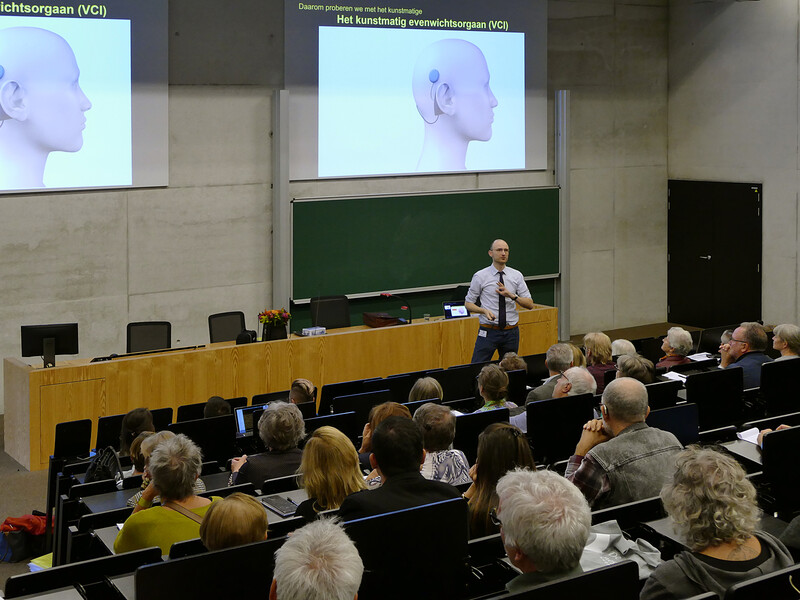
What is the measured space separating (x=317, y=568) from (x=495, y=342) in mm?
7516

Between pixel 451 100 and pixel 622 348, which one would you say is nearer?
pixel 622 348

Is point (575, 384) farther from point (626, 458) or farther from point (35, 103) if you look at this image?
point (35, 103)

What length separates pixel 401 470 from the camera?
3822 millimetres

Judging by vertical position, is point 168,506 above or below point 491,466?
below

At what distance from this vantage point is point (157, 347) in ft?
30.6

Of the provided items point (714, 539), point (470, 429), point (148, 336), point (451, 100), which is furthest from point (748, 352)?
point (451, 100)

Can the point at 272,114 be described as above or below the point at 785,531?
above

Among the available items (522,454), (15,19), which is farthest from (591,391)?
(15,19)

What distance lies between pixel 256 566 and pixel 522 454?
1273 millimetres

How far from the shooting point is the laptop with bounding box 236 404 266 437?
6801mm

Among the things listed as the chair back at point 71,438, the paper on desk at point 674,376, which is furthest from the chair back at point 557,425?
the chair back at point 71,438

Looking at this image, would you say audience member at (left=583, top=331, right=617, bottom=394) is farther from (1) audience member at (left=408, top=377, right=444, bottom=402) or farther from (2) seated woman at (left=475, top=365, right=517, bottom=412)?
(1) audience member at (left=408, top=377, right=444, bottom=402)

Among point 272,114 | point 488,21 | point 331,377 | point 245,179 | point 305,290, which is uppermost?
point 488,21

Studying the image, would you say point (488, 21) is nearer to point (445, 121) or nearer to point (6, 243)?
point (445, 121)
